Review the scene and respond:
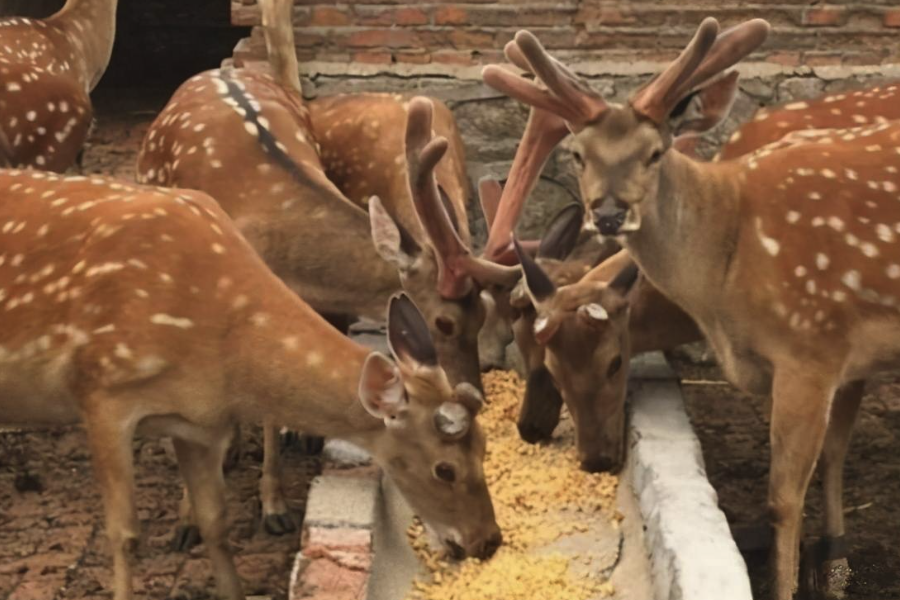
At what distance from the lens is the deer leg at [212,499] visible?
395 centimetres

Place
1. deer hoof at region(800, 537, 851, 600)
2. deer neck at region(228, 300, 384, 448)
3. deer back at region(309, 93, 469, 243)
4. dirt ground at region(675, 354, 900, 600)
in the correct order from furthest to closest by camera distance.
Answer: deer back at region(309, 93, 469, 243), dirt ground at region(675, 354, 900, 600), deer hoof at region(800, 537, 851, 600), deer neck at region(228, 300, 384, 448)

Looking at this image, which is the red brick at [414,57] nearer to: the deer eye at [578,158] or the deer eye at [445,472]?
the deer eye at [578,158]

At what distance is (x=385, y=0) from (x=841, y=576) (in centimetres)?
365

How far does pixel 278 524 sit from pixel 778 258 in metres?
2.05

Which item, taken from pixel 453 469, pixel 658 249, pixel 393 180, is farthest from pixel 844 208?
pixel 393 180

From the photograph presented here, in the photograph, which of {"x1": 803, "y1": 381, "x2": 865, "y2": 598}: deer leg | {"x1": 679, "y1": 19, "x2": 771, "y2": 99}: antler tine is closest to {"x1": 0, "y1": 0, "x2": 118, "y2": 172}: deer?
{"x1": 679, "y1": 19, "x2": 771, "y2": 99}: antler tine

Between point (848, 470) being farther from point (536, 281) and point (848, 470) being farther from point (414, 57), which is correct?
point (414, 57)

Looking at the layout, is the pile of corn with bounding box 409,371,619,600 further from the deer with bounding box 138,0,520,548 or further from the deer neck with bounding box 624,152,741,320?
the deer neck with bounding box 624,152,741,320

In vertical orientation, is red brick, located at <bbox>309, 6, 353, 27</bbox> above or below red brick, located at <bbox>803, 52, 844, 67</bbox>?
below

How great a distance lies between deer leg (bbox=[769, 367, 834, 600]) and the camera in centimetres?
392

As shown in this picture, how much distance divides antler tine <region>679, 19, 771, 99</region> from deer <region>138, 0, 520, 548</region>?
4.09ft

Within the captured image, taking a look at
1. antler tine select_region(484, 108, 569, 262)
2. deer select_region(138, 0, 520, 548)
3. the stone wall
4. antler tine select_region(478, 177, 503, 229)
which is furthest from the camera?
the stone wall

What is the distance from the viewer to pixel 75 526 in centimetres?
474

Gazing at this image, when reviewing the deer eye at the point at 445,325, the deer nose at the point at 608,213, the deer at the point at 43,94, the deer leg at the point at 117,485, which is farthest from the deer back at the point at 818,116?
the deer at the point at 43,94
